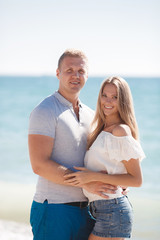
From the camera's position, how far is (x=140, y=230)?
5.99 meters

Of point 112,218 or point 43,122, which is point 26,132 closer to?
point 43,122

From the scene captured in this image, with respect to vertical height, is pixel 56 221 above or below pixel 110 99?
below

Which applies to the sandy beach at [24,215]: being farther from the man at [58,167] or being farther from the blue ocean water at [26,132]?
the man at [58,167]

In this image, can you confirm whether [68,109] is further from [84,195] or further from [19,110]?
[19,110]

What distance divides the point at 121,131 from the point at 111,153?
0.57 ft

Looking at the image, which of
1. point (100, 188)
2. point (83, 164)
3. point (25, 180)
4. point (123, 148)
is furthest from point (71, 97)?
point (25, 180)

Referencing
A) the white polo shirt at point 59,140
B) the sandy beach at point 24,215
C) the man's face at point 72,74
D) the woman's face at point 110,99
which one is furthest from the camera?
the sandy beach at point 24,215

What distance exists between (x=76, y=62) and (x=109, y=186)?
104 centimetres

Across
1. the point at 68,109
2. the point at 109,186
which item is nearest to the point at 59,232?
the point at 109,186

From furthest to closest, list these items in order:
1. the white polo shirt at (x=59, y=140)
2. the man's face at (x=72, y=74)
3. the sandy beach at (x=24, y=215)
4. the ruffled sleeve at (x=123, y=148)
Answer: the sandy beach at (x=24, y=215) → the man's face at (x=72, y=74) → the white polo shirt at (x=59, y=140) → the ruffled sleeve at (x=123, y=148)

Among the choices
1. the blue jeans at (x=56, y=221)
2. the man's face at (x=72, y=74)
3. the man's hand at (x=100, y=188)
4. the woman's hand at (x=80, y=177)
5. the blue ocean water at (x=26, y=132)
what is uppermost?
the man's face at (x=72, y=74)

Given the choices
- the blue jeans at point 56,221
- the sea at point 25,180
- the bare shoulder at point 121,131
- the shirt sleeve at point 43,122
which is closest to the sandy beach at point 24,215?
the sea at point 25,180

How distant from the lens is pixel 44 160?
2.92 metres

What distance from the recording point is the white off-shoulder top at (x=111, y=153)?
2.85 meters
